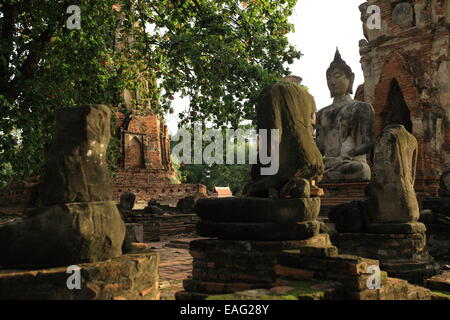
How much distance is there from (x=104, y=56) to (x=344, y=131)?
209 inches

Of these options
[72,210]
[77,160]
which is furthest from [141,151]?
[72,210]

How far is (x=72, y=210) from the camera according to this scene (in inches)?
102

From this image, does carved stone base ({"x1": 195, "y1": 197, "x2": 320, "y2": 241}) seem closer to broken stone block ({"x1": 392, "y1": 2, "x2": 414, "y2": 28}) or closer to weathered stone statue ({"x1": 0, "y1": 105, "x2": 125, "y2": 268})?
weathered stone statue ({"x1": 0, "y1": 105, "x2": 125, "y2": 268})

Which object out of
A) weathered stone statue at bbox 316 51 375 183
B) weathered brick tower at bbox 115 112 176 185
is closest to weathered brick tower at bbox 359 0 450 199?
weathered stone statue at bbox 316 51 375 183

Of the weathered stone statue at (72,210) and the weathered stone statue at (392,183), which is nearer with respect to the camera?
the weathered stone statue at (72,210)

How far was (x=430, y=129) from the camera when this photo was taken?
39.5 ft

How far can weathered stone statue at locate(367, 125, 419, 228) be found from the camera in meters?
5.05

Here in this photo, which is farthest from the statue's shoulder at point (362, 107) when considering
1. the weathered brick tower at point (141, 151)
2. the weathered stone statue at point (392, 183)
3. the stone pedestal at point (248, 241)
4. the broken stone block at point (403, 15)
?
the weathered brick tower at point (141, 151)

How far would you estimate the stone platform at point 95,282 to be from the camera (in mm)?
2344

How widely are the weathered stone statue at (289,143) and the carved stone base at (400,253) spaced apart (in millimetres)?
1251

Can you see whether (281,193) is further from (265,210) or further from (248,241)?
(248,241)

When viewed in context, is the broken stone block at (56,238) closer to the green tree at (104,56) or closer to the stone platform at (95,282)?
the stone platform at (95,282)

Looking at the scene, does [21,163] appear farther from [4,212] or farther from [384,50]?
[384,50]
